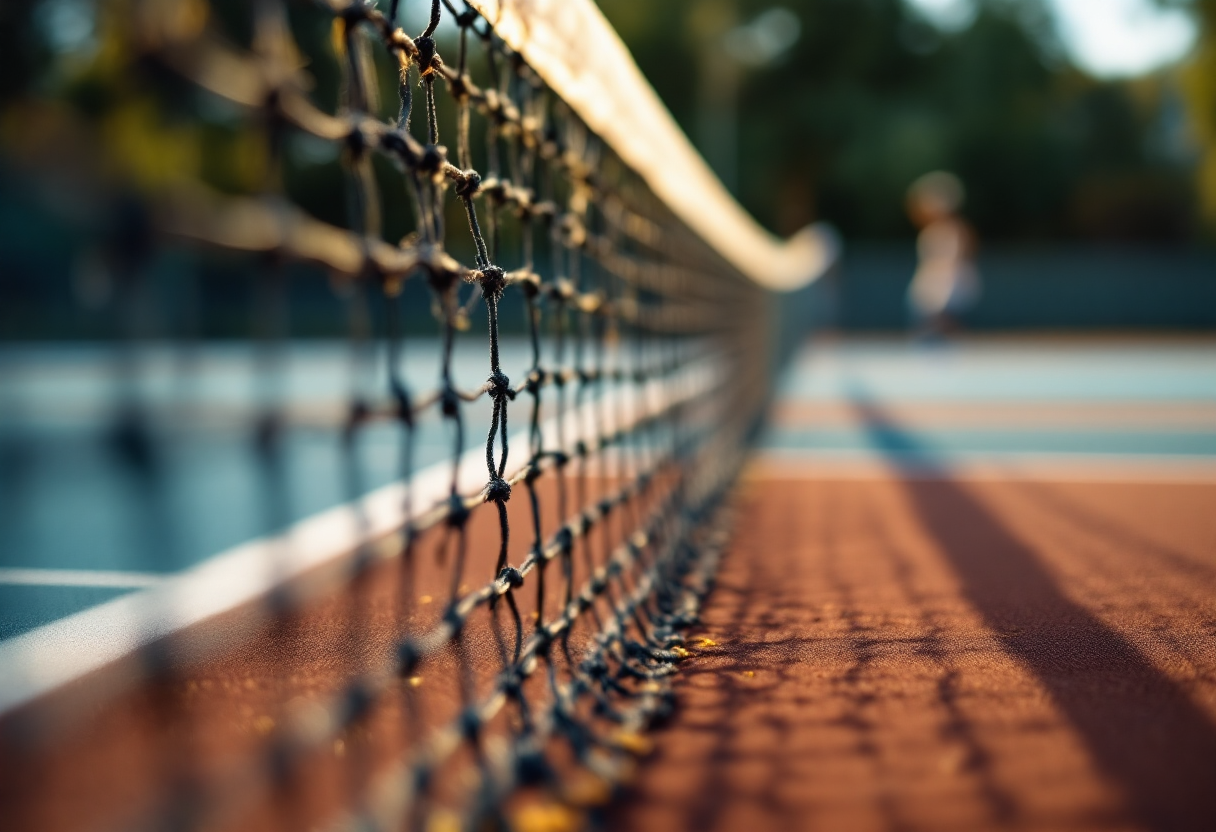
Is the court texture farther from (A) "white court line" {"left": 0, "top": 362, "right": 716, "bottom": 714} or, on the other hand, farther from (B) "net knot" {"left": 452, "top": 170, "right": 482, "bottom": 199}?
(B) "net knot" {"left": 452, "top": 170, "right": 482, "bottom": 199}

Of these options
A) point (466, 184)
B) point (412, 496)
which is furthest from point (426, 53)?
point (412, 496)

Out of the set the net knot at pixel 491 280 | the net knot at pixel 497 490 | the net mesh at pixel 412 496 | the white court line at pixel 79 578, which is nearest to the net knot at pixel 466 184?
the net mesh at pixel 412 496

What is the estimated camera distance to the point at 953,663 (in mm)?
2102

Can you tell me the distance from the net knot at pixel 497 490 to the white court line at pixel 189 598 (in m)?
0.08

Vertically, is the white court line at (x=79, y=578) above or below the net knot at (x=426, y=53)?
below

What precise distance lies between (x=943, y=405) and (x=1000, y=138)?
2306 centimetres

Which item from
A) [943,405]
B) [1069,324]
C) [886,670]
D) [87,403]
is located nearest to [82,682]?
[886,670]

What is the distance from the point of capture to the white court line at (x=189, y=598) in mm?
1999

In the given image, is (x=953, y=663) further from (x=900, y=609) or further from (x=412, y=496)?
(x=412, y=496)

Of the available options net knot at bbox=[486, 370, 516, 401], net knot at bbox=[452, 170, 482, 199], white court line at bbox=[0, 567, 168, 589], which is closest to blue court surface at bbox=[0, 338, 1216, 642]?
white court line at bbox=[0, 567, 168, 589]

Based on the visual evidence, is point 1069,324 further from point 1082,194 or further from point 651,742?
point 651,742

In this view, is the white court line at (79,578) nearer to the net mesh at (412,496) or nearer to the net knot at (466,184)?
the net mesh at (412,496)

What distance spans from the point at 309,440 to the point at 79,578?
3.27 metres

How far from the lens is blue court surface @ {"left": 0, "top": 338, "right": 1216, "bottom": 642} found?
76.5 inches
